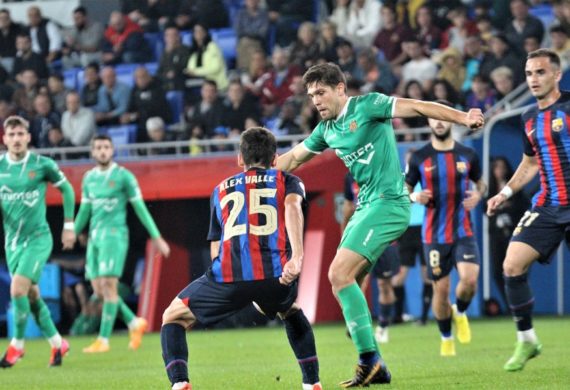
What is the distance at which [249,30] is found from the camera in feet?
70.9

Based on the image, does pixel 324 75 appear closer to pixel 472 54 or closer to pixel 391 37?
pixel 472 54

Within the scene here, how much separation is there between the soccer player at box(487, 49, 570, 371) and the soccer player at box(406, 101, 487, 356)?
8.20 feet

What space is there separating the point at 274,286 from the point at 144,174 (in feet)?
36.9

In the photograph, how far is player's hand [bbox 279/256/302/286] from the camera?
6.90 m

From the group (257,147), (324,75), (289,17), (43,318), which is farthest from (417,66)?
(257,147)

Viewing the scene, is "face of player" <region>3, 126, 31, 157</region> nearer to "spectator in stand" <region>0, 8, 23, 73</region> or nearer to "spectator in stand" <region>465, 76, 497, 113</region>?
"spectator in stand" <region>465, 76, 497, 113</region>

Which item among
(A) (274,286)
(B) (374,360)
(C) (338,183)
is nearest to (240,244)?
(A) (274,286)

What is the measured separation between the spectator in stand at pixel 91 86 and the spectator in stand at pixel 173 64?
112cm

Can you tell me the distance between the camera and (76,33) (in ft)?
78.7

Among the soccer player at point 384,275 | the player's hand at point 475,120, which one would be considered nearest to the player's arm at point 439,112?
the player's hand at point 475,120

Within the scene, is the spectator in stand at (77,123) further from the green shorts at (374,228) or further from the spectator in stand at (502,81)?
the green shorts at (374,228)

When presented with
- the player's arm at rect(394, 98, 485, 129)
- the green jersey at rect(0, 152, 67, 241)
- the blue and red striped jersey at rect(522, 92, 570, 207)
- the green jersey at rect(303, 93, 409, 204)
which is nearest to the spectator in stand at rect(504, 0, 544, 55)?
the green jersey at rect(0, 152, 67, 241)

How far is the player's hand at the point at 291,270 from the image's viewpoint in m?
6.90

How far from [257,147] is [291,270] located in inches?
32.0
